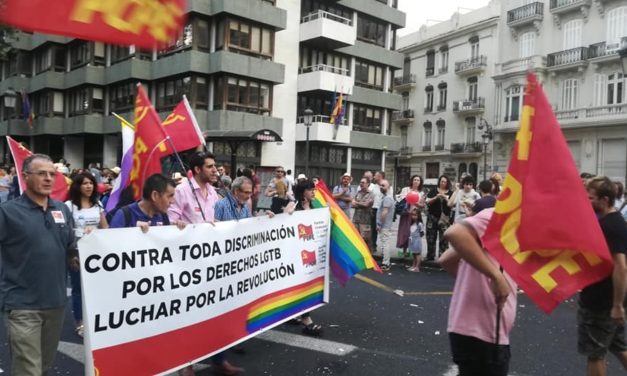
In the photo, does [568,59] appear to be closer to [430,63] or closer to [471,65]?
[471,65]

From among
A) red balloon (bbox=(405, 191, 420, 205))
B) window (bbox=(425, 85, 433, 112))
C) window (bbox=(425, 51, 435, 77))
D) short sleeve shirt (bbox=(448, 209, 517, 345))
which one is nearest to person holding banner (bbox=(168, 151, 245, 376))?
short sleeve shirt (bbox=(448, 209, 517, 345))

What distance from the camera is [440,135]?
4750 cm

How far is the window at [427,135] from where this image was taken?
48.6 metres

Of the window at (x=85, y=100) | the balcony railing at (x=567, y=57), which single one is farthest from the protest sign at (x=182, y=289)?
the balcony railing at (x=567, y=57)

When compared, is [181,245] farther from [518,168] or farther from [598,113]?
[598,113]

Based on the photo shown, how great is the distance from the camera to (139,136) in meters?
5.72

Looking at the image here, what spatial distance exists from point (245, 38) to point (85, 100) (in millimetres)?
13310

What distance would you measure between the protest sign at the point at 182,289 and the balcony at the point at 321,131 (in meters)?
→ 26.5

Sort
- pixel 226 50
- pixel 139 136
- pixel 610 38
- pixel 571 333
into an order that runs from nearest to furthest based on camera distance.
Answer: pixel 139 136 < pixel 571 333 < pixel 226 50 < pixel 610 38

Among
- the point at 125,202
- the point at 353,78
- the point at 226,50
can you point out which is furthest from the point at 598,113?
the point at 125,202

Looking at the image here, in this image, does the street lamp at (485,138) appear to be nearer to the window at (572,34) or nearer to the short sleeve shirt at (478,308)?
the window at (572,34)

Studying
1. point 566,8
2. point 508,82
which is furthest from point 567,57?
point 508,82

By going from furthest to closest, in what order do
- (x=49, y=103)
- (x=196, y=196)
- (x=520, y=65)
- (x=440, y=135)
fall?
(x=440, y=135) < (x=520, y=65) < (x=49, y=103) < (x=196, y=196)

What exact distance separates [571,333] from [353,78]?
29716 millimetres
